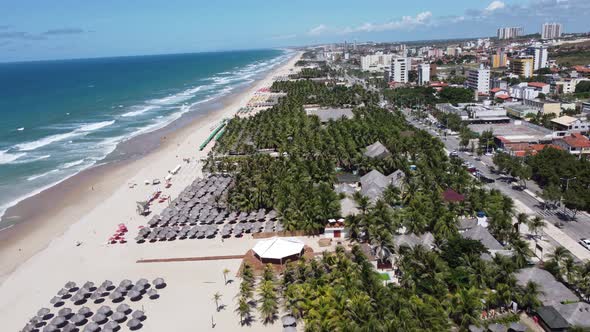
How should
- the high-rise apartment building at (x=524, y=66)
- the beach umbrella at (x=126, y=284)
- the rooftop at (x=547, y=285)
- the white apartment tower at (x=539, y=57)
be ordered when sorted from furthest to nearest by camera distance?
1. the white apartment tower at (x=539, y=57)
2. the high-rise apartment building at (x=524, y=66)
3. the beach umbrella at (x=126, y=284)
4. the rooftop at (x=547, y=285)

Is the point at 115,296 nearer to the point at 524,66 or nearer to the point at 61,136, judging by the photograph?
the point at 61,136

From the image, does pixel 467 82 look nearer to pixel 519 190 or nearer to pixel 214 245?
pixel 519 190

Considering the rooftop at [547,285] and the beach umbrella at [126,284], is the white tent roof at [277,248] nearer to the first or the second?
the beach umbrella at [126,284]

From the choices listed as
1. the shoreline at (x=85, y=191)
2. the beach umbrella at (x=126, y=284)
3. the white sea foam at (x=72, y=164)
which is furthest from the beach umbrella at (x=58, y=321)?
the white sea foam at (x=72, y=164)

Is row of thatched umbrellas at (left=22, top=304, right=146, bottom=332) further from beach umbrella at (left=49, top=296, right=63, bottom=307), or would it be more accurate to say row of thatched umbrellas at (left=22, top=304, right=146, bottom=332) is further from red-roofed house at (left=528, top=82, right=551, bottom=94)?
red-roofed house at (left=528, top=82, right=551, bottom=94)

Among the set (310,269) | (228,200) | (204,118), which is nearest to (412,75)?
(204,118)

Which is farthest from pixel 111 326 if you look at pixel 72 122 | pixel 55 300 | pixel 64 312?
pixel 72 122
